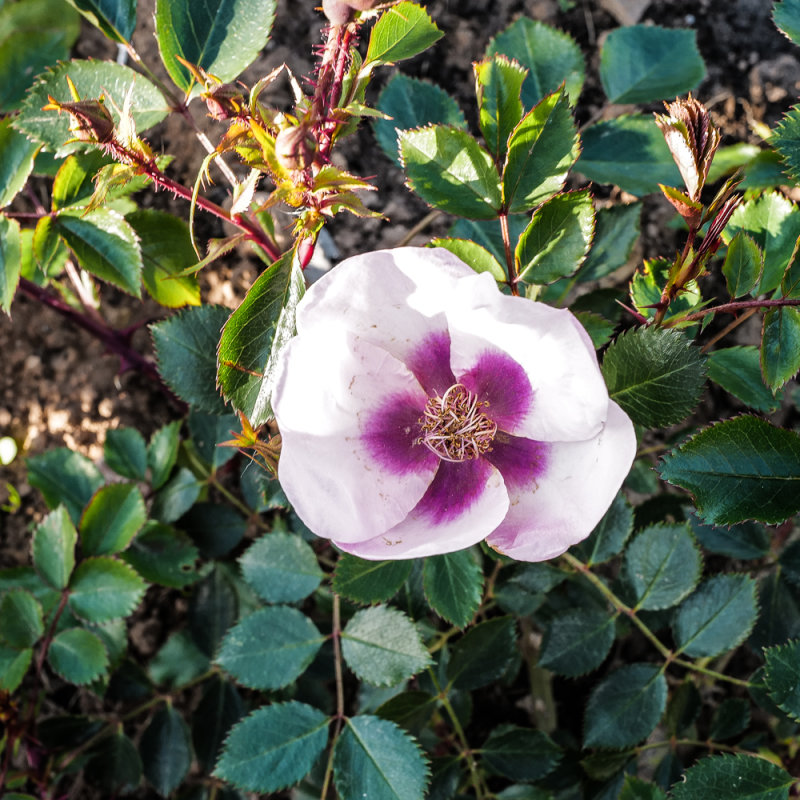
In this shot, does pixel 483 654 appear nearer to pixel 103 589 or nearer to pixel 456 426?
pixel 456 426

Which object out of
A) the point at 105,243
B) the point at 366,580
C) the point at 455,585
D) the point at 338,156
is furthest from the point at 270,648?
the point at 338,156

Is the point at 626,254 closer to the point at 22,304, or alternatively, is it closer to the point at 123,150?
the point at 123,150

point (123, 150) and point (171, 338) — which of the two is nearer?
point (123, 150)

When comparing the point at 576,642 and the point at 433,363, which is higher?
the point at 433,363

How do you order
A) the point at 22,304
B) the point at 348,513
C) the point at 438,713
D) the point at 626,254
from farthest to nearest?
the point at 22,304 → the point at 438,713 → the point at 626,254 → the point at 348,513

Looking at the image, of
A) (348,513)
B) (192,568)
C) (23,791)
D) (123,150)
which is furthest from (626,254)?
(23,791)

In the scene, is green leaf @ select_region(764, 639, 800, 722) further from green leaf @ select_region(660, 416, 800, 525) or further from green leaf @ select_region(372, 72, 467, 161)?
green leaf @ select_region(372, 72, 467, 161)
